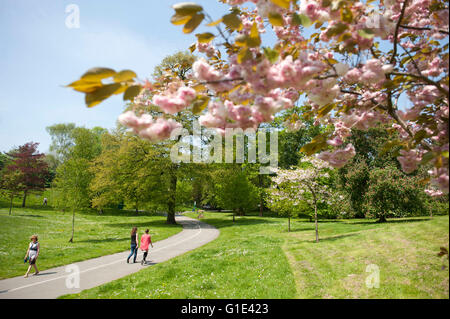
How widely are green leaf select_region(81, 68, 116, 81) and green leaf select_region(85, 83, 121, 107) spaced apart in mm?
64

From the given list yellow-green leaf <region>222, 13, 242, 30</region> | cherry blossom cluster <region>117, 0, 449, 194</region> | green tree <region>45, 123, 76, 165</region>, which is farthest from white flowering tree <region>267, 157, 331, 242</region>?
green tree <region>45, 123, 76, 165</region>

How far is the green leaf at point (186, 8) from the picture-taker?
56.5 inches

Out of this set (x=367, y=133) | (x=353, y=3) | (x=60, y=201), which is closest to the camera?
(x=353, y=3)

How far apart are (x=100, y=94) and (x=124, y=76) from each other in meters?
0.17

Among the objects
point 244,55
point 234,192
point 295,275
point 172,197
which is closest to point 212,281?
point 295,275

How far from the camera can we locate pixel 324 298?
4.21 m

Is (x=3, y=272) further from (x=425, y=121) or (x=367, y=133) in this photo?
(x=367, y=133)

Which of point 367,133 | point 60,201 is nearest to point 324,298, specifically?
point 60,201

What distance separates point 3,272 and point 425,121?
10543mm

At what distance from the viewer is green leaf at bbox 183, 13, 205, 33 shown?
151cm

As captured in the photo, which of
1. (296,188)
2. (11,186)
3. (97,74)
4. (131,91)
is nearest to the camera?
(97,74)

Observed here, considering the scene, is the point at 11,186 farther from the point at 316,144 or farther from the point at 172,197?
the point at 316,144

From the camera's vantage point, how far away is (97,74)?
4.18ft

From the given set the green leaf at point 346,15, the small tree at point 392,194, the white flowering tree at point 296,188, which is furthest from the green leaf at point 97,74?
the small tree at point 392,194
